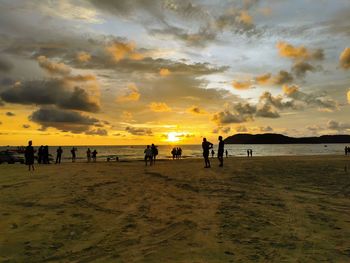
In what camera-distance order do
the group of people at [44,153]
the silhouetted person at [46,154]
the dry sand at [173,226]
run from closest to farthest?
the dry sand at [173,226] → the silhouetted person at [46,154] → the group of people at [44,153]

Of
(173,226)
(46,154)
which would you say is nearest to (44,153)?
(46,154)

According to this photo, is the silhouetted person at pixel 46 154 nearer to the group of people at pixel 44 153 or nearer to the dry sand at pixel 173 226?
the group of people at pixel 44 153

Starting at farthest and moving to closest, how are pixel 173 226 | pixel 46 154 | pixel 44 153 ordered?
pixel 46 154
pixel 44 153
pixel 173 226

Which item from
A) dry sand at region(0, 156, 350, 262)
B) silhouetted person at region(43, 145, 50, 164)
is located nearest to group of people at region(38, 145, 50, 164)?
silhouetted person at region(43, 145, 50, 164)

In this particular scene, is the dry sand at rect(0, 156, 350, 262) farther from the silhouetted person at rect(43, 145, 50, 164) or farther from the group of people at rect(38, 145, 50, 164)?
the group of people at rect(38, 145, 50, 164)

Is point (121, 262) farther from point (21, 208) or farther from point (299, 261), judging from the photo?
point (21, 208)

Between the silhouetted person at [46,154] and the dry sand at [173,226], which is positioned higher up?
the silhouetted person at [46,154]

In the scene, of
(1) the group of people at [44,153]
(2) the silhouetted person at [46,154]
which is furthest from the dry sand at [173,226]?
(1) the group of people at [44,153]

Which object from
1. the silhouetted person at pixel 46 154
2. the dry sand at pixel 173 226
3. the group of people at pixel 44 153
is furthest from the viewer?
the group of people at pixel 44 153

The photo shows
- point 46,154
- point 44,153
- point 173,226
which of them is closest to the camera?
point 173,226

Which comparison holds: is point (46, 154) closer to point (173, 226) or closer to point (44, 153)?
point (44, 153)

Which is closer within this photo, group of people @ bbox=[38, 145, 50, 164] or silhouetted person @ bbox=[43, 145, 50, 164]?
silhouetted person @ bbox=[43, 145, 50, 164]

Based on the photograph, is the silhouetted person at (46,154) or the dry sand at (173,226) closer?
the dry sand at (173,226)

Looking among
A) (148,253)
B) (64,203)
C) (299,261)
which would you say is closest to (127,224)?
(148,253)
